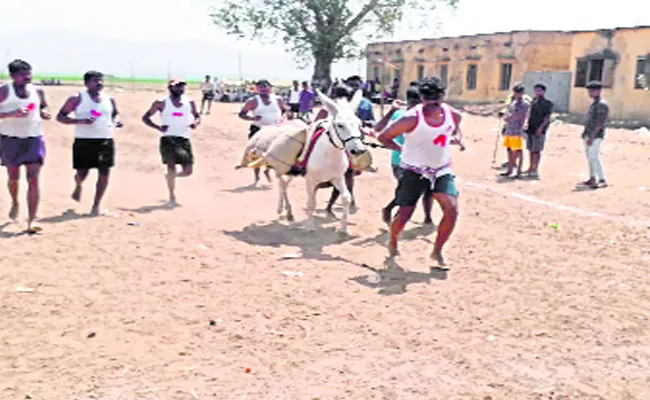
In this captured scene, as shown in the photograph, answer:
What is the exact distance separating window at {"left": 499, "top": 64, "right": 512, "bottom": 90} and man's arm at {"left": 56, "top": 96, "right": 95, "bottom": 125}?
1110 inches

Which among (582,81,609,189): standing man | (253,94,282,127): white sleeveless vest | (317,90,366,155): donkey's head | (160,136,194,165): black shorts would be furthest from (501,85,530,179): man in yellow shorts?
(160,136,194,165): black shorts

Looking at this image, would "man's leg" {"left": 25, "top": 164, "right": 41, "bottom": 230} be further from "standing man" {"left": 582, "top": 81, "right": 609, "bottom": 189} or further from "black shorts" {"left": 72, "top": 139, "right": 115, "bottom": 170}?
"standing man" {"left": 582, "top": 81, "right": 609, "bottom": 189}

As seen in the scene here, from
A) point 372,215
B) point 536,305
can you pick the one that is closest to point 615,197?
point 372,215

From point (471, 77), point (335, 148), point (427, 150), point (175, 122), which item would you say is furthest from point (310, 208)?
point (471, 77)

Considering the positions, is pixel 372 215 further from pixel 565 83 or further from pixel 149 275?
pixel 565 83

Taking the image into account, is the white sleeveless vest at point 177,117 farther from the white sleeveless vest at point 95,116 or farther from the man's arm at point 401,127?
the man's arm at point 401,127

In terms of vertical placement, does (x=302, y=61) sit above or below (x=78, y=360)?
above

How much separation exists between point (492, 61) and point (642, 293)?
29.6m

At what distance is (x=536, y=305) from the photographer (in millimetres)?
5672

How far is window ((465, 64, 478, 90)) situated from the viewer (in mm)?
35688

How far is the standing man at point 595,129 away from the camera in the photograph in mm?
11430

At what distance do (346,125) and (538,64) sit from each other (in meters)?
27.5

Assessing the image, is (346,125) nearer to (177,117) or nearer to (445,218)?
(445,218)

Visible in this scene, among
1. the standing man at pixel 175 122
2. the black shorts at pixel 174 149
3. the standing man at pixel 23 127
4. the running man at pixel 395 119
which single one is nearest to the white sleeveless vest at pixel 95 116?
the standing man at pixel 23 127
